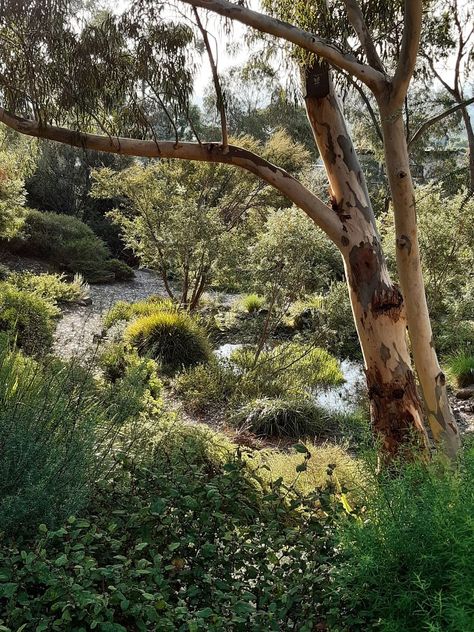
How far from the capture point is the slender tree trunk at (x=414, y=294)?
157 inches

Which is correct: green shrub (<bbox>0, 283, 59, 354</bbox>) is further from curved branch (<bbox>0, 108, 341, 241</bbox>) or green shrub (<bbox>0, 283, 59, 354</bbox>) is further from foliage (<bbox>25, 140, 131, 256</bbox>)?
foliage (<bbox>25, 140, 131, 256</bbox>)

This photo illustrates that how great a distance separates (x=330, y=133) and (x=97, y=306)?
960 centimetres

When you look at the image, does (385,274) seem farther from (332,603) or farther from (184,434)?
(332,603)

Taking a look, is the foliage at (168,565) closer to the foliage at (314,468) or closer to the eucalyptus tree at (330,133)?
the foliage at (314,468)

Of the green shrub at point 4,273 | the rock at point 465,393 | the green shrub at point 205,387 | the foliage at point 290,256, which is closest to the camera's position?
the green shrub at point 205,387

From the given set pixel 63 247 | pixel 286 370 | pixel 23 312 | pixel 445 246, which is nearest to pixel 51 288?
pixel 23 312

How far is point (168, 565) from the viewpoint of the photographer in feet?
6.79

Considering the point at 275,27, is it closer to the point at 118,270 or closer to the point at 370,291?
the point at 370,291

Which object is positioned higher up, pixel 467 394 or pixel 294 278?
pixel 294 278

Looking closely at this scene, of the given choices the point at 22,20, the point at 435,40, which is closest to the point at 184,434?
the point at 22,20

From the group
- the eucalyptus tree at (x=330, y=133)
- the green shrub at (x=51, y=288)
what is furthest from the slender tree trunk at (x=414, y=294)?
the green shrub at (x=51, y=288)

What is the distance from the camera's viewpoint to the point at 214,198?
11.6 meters

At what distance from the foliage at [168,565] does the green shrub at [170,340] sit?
5.75 meters

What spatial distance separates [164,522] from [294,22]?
3.44 metres
